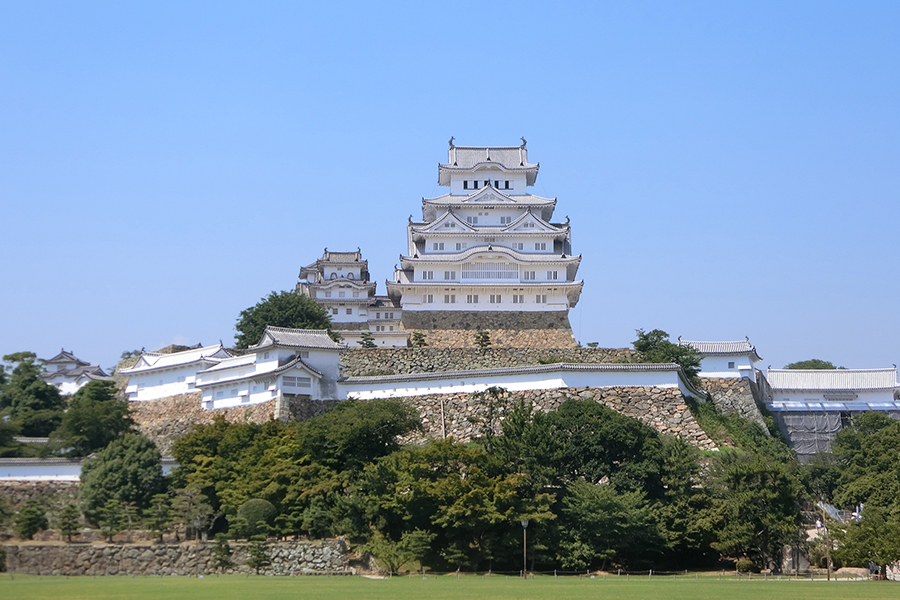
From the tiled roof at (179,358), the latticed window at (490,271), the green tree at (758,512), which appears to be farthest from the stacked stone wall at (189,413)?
the green tree at (758,512)

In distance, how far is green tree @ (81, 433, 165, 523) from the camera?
109 feet

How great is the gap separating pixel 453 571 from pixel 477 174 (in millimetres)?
32493

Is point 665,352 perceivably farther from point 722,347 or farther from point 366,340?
point 366,340

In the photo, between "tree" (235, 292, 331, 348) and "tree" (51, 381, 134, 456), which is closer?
"tree" (51, 381, 134, 456)

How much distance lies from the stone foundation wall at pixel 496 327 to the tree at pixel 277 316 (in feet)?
14.8

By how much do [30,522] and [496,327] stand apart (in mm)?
24386

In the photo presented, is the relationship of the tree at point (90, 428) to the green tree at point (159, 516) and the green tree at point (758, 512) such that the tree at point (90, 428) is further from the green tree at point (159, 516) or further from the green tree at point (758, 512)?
the green tree at point (758, 512)

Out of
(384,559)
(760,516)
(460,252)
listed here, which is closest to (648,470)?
(760,516)

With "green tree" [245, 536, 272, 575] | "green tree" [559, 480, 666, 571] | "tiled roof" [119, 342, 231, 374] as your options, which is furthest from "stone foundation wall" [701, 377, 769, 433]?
"green tree" [245, 536, 272, 575]

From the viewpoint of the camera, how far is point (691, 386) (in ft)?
136

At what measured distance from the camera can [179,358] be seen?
45625 millimetres

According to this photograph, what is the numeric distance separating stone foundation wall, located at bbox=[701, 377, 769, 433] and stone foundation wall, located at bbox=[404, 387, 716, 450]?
7.16 meters

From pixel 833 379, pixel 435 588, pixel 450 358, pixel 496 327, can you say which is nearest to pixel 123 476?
pixel 435 588

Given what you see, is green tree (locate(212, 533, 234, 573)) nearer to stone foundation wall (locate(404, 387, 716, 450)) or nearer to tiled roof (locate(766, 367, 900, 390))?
stone foundation wall (locate(404, 387, 716, 450))
